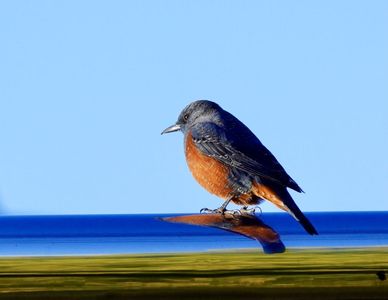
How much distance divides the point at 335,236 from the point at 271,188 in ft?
1.61

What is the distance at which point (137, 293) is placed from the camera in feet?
3.30

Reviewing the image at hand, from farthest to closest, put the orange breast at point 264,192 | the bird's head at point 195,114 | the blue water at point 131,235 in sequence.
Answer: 1. the bird's head at point 195,114
2. the orange breast at point 264,192
3. the blue water at point 131,235

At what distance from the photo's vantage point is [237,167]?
5.18 feet

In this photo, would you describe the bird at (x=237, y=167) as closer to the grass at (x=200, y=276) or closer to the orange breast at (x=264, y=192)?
the orange breast at (x=264, y=192)

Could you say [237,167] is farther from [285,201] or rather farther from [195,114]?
[195,114]

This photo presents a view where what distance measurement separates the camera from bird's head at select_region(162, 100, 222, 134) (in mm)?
1965

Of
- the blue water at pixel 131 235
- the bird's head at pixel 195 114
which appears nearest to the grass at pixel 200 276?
the blue water at pixel 131 235

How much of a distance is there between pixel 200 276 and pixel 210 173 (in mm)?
634

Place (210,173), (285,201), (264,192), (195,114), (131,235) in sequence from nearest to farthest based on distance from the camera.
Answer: (131,235) → (285,201) → (264,192) → (210,173) → (195,114)

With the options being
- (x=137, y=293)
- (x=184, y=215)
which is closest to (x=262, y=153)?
(x=184, y=215)

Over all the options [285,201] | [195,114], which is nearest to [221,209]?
[285,201]

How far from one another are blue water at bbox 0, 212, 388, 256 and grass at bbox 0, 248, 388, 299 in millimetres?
11

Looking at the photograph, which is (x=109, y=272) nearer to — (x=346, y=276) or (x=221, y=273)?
(x=221, y=273)

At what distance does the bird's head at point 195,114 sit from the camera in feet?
6.45
